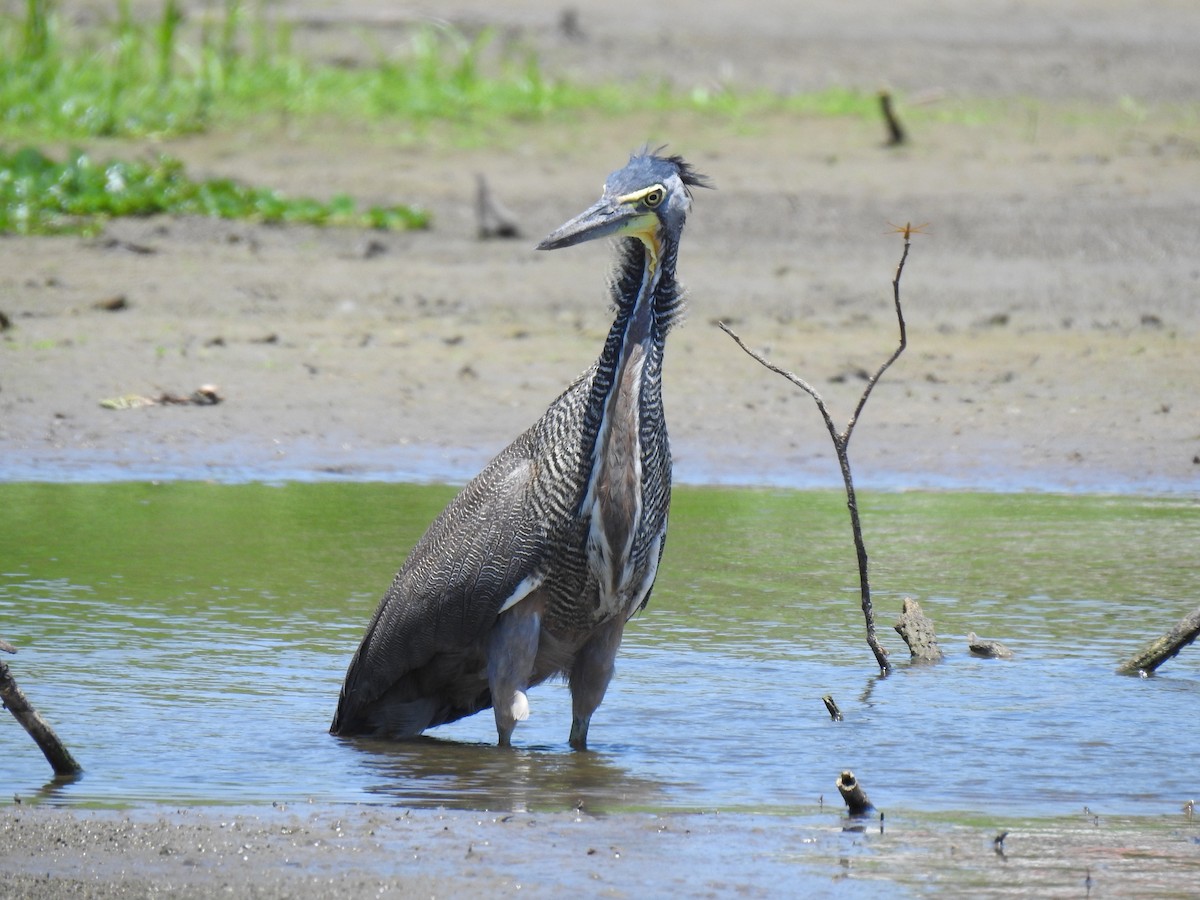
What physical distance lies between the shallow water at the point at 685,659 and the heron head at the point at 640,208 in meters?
1.60

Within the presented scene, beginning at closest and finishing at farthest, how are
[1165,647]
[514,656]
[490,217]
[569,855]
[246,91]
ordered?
[569,855] < [514,656] < [1165,647] < [490,217] < [246,91]

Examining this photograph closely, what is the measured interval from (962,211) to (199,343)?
6.00 metres

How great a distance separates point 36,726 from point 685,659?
2.67 metres

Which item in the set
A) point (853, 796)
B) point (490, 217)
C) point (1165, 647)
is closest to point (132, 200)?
point (490, 217)

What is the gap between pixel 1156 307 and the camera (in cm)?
1293

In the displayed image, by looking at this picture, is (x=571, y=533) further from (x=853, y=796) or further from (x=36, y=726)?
(x=36, y=726)

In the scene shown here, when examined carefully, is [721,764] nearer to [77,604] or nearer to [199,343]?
[77,604]

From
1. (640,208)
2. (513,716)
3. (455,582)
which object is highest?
(640,208)

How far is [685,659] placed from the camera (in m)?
7.33

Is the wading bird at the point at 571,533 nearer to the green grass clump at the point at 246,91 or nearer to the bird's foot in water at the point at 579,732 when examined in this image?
the bird's foot in water at the point at 579,732

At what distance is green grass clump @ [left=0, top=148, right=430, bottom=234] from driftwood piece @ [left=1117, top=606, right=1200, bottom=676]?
28.5 ft

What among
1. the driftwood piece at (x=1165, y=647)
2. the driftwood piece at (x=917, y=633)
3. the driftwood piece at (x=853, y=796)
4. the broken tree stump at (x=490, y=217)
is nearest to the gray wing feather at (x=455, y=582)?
the driftwood piece at (x=853, y=796)

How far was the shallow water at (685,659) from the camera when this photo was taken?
5.90 meters

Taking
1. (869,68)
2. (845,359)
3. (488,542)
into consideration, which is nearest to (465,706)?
(488,542)
